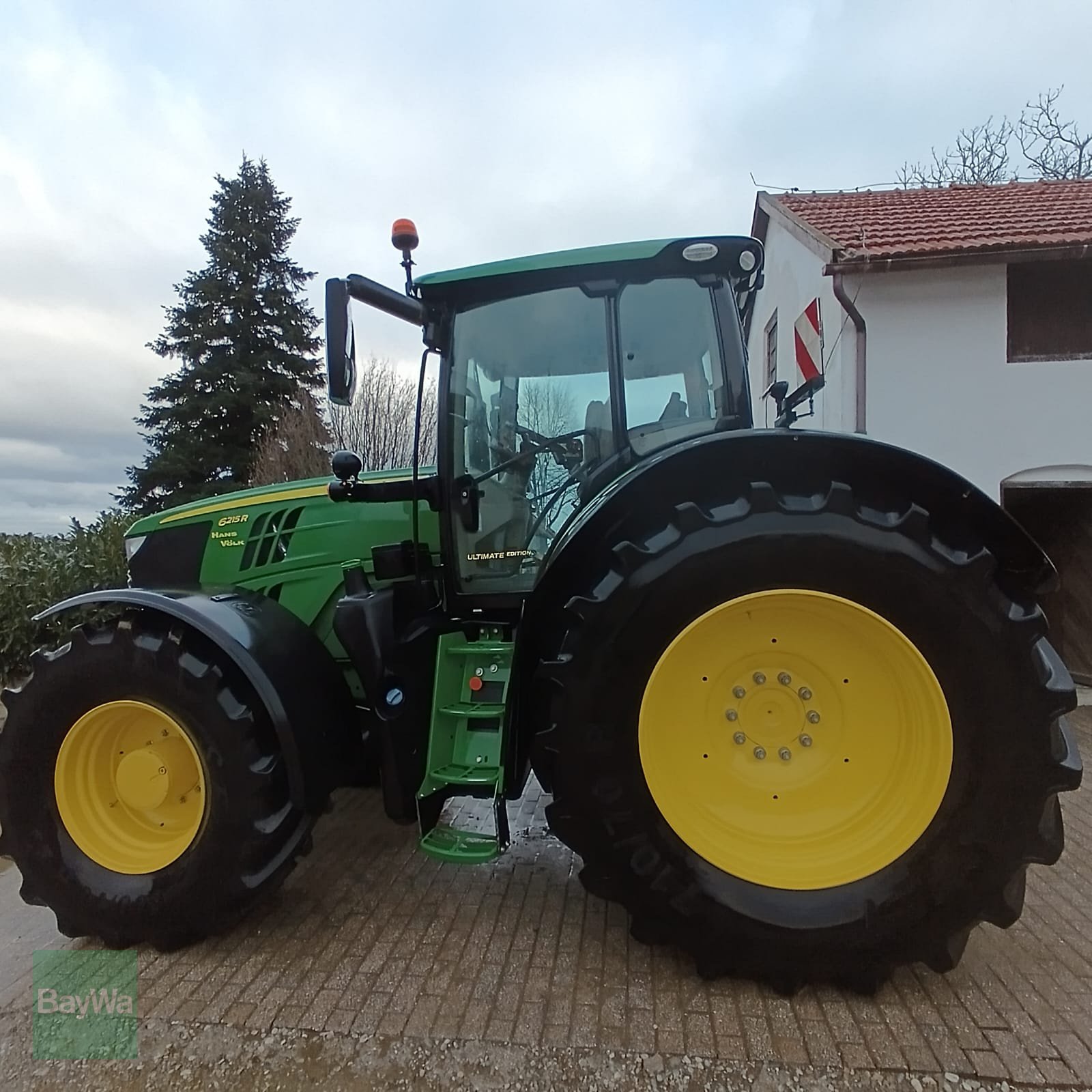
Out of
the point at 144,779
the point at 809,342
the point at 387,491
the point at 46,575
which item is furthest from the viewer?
the point at 46,575

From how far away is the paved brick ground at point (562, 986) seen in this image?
1956 mm

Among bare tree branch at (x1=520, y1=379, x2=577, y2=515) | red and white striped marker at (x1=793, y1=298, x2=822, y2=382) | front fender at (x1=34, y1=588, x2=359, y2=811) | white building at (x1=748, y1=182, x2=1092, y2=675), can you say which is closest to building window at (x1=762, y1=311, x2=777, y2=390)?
white building at (x1=748, y1=182, x2=1092, y2=675)

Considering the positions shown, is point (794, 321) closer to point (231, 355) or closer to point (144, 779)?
point (144, 779)

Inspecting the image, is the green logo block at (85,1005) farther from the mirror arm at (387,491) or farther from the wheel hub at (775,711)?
the wheel hub at (775,711)

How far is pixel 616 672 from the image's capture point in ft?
7.00

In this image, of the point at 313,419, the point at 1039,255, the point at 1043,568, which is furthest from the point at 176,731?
the point at 313,419

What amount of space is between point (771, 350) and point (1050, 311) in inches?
192

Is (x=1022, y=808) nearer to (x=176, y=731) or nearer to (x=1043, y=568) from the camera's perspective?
(x=1043, y=568)

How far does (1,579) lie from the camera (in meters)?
7.29

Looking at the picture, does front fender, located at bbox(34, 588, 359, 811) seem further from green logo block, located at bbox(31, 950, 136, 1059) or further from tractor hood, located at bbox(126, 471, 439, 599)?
green logo block, located at bbox(31, 950, 136, 1059)

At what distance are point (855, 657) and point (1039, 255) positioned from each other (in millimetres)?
6561

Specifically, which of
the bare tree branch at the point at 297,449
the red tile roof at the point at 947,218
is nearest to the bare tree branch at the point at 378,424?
the bare tree branch at the point at 297,449

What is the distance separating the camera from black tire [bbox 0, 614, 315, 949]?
7.88 feet

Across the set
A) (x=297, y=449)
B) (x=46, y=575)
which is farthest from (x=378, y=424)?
(x=46, y=575)
